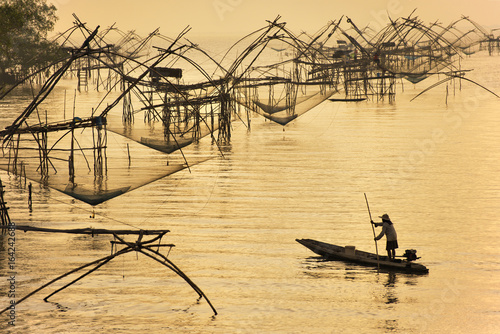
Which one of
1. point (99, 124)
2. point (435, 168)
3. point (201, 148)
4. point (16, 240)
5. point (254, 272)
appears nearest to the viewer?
point (254, 272)

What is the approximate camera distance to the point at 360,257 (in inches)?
441

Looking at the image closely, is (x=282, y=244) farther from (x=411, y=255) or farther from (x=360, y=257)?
(x=411, y=255)

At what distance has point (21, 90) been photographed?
4119 centimetres

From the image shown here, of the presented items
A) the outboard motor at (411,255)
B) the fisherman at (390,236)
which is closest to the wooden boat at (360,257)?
the outboard motor at (411,255)

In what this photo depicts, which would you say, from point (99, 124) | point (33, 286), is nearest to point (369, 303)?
point (33, 286)

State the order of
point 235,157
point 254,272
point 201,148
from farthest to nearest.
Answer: point 201,148 → point 235,157 → point 254,272

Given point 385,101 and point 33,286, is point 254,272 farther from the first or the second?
point 385,101

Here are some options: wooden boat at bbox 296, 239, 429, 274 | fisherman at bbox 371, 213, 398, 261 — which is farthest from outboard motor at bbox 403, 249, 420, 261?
fisherman at bbox 371, 213, 398, 261

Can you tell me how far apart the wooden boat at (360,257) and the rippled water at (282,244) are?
0.18 metres

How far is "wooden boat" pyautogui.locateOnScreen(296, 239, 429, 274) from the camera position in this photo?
35.7 feet

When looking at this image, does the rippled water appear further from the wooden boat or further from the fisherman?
the fisherman

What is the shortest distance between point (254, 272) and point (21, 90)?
33.4 m

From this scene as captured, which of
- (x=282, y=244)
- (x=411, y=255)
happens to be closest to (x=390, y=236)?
(x=411, y=255)

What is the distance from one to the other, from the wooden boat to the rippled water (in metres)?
0.18
